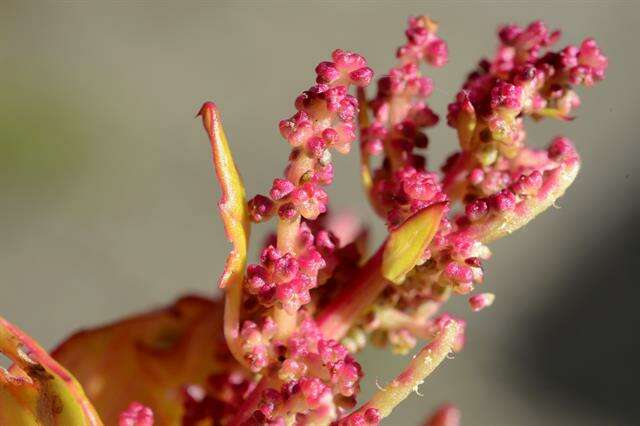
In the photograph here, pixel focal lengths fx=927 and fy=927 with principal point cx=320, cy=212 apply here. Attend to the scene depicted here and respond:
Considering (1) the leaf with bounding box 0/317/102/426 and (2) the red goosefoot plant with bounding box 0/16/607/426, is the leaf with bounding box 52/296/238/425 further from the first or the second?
(1) the leaf with bounding box 0/317/102/426

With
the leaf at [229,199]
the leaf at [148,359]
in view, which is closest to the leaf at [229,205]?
the leaf at [229,199]

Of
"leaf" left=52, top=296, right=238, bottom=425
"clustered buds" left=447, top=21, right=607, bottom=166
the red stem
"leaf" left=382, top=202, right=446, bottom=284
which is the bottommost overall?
"leaf" left=52, top=296, right=238, bottom=425

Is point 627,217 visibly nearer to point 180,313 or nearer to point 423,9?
point 423,9

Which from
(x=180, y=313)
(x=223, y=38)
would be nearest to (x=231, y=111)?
(x=223, y=38)

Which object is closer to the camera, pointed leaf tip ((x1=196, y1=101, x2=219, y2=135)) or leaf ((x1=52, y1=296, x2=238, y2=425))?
pointed leaf tip ((x1=196, y1=101, x2=219, y2=135))

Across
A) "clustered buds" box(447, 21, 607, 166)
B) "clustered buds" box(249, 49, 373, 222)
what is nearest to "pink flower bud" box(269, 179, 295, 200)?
"clustered buds" box(249, 49, 373, 222)

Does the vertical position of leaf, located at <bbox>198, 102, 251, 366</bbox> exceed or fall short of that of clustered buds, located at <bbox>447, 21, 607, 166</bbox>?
it falls short

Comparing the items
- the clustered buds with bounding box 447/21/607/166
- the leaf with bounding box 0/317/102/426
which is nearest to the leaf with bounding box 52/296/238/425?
the leaf with bounding box 0/317/102/426

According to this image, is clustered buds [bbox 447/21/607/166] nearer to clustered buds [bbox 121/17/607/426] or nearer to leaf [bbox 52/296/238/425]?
clustered buds [bbox 121/17/607/426]
